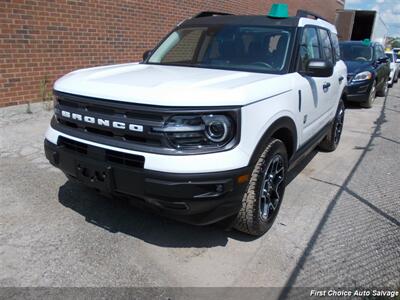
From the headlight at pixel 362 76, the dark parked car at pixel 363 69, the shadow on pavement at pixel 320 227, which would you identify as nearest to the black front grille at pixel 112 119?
the shadow on pavement at pixel 320 227

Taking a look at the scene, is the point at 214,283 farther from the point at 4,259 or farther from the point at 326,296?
the point at 4,259

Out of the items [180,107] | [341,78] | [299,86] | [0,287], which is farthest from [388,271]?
[341,78]

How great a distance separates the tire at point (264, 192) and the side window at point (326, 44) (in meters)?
2.08

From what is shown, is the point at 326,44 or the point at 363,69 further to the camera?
the point at 363,69

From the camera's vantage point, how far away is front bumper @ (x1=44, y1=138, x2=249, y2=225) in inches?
99.3

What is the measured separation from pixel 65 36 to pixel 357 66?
731 centimetres

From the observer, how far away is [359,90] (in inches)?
385

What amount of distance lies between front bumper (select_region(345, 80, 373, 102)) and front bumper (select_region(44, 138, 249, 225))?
318 inches

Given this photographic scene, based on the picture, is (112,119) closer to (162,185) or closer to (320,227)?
(162,185)

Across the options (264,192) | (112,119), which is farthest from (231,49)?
(112,119)

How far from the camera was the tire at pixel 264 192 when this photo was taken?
9.69ft

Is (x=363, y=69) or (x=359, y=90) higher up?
(x=363, y=69)

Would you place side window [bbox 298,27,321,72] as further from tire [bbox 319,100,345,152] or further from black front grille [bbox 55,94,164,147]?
black front grille [bbox 55,94,164,147]

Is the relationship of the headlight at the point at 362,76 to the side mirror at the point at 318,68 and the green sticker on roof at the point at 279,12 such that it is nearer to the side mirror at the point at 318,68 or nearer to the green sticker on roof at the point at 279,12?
the green sticker on roof at the point at 279,12
